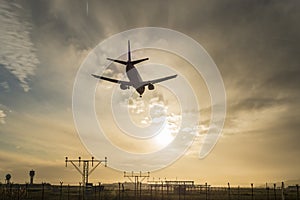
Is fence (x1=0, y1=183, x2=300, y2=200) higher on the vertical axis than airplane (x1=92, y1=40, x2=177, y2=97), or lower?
lower

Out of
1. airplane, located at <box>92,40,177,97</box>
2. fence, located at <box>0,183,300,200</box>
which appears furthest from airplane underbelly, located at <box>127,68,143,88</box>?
fence, located at <box>0,183,300,200</box>

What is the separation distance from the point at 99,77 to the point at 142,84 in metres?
4.58

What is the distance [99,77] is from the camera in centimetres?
3294

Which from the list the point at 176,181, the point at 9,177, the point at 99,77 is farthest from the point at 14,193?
the point at 176,181

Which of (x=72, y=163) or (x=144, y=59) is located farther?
(x=72, y=163)

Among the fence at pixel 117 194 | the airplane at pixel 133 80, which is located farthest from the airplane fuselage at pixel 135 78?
the fence at pixel 117 194

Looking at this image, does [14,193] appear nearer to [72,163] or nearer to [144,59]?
[72,163]

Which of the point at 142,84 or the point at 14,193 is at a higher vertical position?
the point at 142,84

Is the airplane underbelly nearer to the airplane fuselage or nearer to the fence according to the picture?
the airplane fuselage

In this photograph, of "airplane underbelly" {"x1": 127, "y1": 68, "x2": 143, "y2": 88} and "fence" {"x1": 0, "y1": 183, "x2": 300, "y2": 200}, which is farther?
"airplane underbelly" {"x1": 127, "y1": 68, "x2": 143, "y2": 88}

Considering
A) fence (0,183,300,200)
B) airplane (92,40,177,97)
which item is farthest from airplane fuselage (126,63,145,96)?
fence (0,183,300,200)

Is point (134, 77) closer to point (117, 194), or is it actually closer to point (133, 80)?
point (133, 80)

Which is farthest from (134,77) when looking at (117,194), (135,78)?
(117,194)

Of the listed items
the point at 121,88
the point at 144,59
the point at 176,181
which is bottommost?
the point at 176,181
